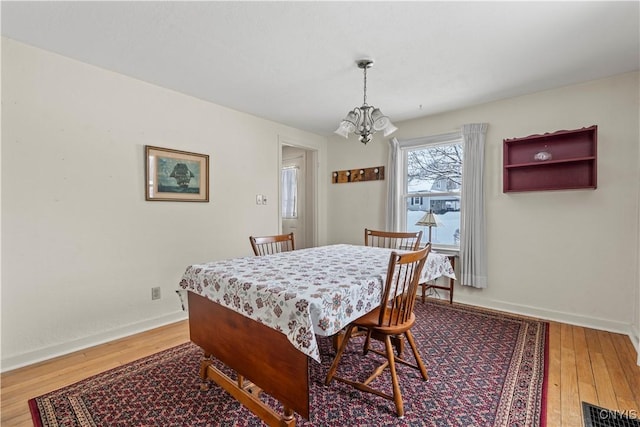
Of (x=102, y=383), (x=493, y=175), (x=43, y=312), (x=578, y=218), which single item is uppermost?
(x=493, y=175)

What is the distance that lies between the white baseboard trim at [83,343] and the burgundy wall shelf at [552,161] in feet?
12.4

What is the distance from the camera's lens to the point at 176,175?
9.88ft

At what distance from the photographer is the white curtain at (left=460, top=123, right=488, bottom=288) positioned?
3352 millimetres

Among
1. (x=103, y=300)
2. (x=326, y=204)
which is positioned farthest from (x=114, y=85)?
(x=326, y=204)

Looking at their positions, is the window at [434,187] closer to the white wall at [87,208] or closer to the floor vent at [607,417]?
the floor vent at [607,417]

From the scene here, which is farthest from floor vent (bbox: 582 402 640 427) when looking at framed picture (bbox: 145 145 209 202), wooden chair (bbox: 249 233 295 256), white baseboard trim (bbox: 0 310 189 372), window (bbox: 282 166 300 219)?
window (bbox: 282 166 300 219)

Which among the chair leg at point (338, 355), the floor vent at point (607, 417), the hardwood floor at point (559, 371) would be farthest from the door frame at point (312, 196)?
the floor vent at point (607, 417)

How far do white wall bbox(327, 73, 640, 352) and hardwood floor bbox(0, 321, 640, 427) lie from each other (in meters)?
0.32

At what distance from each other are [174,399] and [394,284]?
57.4 inches

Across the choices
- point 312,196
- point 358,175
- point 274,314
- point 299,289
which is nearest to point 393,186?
point 358,175

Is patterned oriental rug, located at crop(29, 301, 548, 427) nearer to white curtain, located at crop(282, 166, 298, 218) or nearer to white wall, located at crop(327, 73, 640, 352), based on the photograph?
white wall, located at crop(327, 73, 640, 352)

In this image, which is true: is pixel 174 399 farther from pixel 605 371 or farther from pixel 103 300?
pixel 605 371

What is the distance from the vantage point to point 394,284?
5.80 ft

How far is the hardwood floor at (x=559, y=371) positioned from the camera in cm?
166
